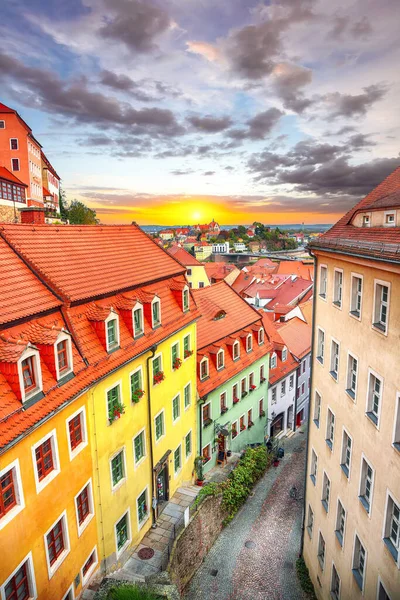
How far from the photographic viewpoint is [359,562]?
13703mm

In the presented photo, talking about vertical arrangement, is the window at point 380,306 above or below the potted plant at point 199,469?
above

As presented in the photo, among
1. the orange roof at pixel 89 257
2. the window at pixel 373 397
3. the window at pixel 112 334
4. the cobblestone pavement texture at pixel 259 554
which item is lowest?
the cobblestone pavement texture at pixel 259 554

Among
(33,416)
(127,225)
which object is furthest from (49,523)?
(127,225)

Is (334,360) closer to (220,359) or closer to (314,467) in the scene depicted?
(314,467)

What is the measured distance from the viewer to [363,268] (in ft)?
42.7

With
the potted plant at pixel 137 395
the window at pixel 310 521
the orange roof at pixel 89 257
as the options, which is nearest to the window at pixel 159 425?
the potted plant at pixel 137 395

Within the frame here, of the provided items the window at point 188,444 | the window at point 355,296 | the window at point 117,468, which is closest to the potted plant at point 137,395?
the window at point 117,468

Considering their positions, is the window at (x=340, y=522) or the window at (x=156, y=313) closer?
the window at (x=340, y=522)

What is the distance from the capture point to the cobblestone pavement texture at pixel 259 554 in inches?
746

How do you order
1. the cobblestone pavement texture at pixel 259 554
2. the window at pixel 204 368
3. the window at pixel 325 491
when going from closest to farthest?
the window at pixel 325 491 < the cobblestone pavement texture at pixel 259 554 < the window at pixel 204 368

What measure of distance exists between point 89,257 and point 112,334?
4.09m

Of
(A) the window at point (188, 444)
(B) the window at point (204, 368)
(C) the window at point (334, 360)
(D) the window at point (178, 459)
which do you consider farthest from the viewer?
(B) the window at point (204, 368)

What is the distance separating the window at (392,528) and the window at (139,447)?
1022 cm

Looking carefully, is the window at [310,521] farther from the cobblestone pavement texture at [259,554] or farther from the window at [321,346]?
the window at [321,346]
